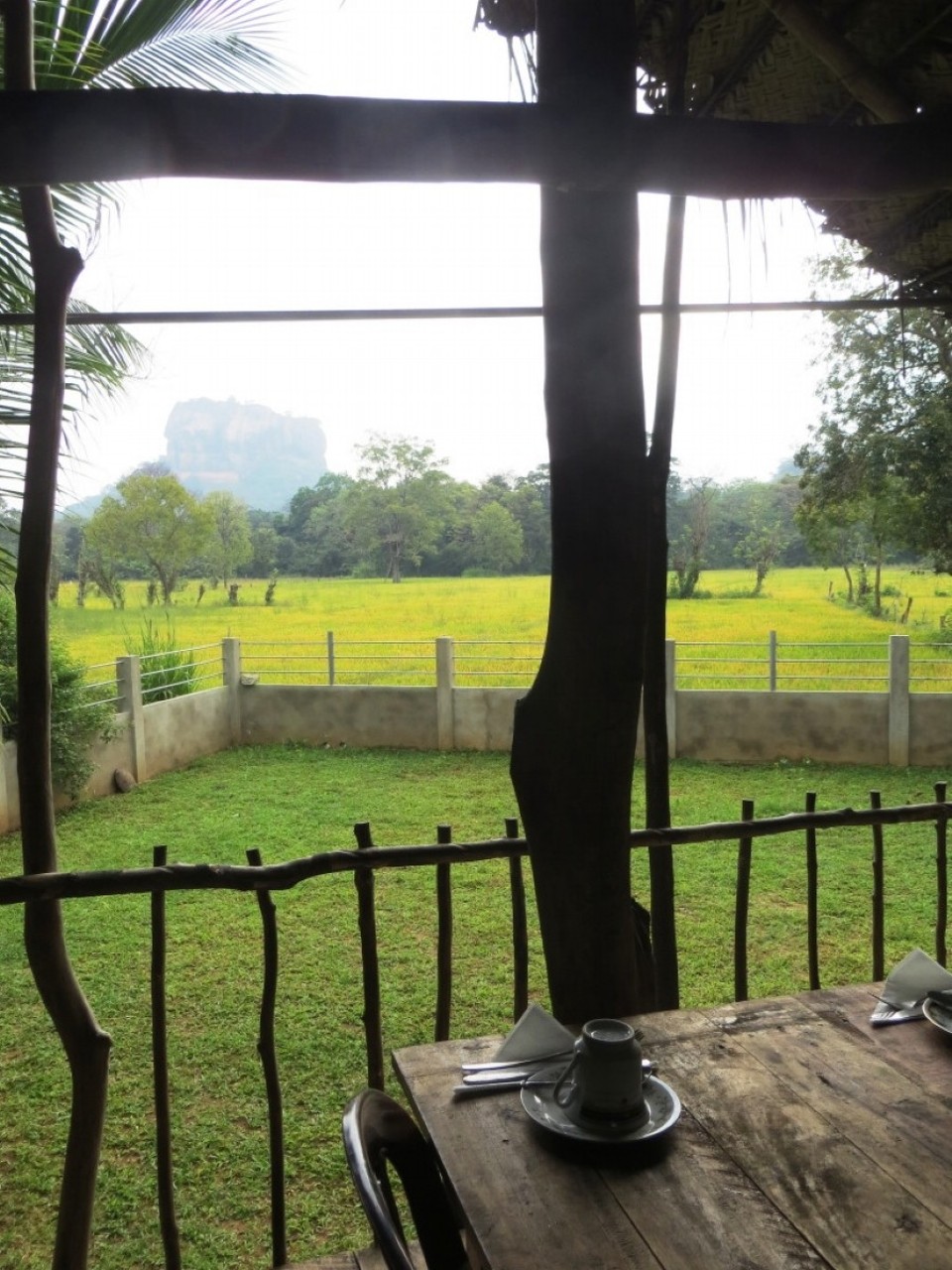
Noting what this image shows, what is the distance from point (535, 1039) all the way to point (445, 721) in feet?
21.7

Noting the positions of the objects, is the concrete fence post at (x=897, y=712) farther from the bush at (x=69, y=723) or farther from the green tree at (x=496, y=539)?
the bush at (x=69, y=723)

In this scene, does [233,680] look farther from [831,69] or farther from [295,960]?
[831,69]

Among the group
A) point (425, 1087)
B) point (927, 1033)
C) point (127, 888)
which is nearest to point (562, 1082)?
point (425, 1087)

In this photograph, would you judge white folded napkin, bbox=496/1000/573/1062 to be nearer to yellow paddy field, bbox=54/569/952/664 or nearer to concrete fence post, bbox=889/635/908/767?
concrete fence post, bbox=889/635/908/767

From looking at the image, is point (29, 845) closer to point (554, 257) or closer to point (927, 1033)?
point (554, 257)

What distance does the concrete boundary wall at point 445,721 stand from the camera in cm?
664

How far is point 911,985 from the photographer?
46.2 inches

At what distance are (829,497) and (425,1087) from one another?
8347 millimetres

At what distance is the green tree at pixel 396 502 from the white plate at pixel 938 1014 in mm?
10687

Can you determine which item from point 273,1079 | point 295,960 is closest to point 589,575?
point 273,1079

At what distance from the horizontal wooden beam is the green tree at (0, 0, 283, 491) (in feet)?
2.88

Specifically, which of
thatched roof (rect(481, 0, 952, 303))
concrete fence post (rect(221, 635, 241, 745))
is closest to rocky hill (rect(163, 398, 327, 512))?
concrete fence post (rect(221, 635, 241, 745))

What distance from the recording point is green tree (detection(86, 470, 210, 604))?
1001 cm

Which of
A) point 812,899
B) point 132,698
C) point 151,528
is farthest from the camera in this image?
point 151,528
